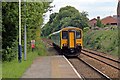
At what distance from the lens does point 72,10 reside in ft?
362

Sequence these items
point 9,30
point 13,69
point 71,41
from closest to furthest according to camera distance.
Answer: point 13,69 < point 9,30 < point 71,41

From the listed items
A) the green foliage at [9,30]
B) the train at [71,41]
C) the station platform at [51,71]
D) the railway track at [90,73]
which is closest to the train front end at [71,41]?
the train at [71,41]

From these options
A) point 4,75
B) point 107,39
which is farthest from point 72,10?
point 4,75

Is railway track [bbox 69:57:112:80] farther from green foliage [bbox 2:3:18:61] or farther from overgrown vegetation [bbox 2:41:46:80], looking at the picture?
green foliage [bbox 2:3:18:61]

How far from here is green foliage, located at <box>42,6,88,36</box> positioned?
264 feet

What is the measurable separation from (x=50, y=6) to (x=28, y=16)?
1802 centimetres

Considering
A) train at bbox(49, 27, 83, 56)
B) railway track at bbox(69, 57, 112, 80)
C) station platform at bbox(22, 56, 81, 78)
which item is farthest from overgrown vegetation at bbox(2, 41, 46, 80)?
train at bbox(49, 27, 83, 56)

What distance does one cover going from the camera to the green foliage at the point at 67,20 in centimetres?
8055

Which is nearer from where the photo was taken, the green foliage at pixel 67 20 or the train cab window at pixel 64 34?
the train cab window at pixel 64 34

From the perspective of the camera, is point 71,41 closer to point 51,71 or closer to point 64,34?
point 64,34

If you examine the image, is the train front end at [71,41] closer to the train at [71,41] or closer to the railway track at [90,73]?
the train at [71,41]

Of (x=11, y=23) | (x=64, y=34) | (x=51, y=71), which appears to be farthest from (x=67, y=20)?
(x=51, y=71)

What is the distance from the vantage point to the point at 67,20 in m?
91.2

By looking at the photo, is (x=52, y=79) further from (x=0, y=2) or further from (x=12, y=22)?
(x=12, y=22)
